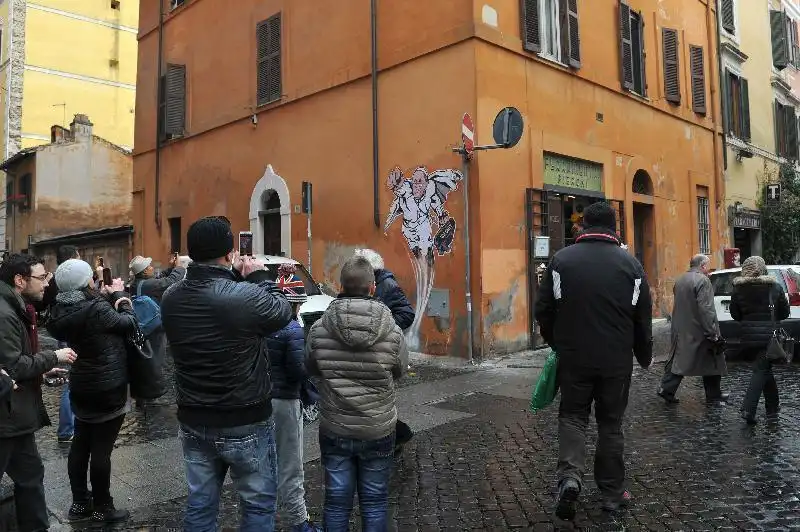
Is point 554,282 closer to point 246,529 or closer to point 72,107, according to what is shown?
point 246,529

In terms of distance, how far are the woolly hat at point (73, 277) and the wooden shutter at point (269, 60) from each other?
1042 centimetres

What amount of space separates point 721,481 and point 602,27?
36.0 ft

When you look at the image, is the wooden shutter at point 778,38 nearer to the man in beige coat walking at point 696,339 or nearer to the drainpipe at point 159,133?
the man in beige coat walking at point 696,339

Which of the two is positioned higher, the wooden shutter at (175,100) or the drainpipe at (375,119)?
the wooden shutter at (175,100)

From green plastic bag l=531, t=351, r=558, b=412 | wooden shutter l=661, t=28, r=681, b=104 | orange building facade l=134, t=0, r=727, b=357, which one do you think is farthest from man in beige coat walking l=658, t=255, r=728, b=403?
wooden shutter l=661, t=28, r=681, b=104

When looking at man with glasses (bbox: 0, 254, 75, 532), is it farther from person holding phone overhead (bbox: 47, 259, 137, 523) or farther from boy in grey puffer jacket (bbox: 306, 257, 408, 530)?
boy in grey puffer jacket (bbox: 306, 257, 408, 530)

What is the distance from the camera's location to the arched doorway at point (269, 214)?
13.7m

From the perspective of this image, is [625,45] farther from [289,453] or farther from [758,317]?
[289,453]

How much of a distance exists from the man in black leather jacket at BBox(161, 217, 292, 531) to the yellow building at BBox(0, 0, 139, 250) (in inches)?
1147

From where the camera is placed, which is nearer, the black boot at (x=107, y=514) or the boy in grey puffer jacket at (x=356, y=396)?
the boy in grey puffer jacket at (x=356, y=396)

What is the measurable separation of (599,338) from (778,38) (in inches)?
879

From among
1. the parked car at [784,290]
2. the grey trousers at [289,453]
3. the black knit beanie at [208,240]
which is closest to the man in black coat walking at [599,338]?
the grey trousers at [289,453]

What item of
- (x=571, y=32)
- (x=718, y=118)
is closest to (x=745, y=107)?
(x=718, y=118)

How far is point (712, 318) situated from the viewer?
681 centimetres
